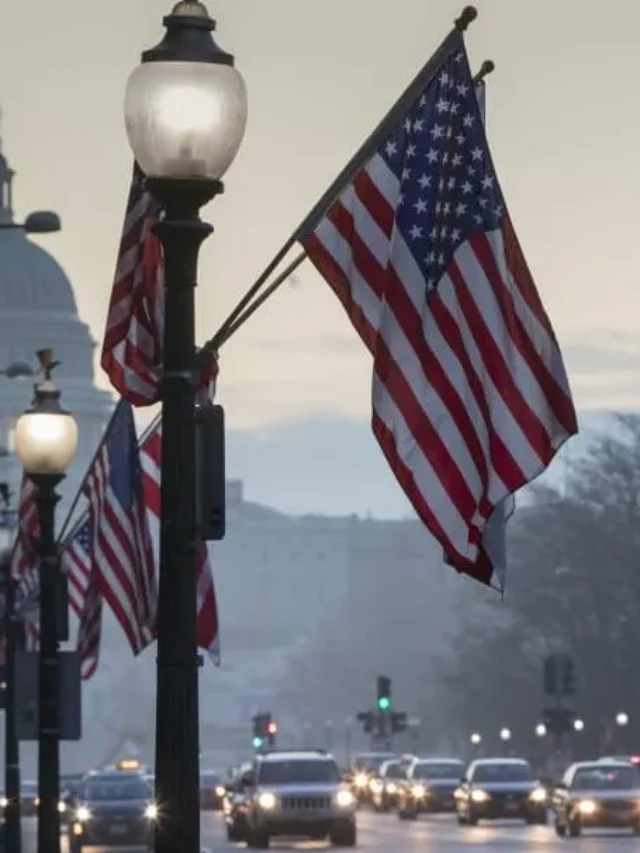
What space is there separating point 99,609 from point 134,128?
21.6 metres

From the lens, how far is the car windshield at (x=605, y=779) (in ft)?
215

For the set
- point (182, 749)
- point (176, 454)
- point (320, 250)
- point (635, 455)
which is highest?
point (635, 455)

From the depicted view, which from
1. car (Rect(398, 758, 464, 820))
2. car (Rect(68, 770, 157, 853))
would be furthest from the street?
car (Rect(398, 758, 464, 820))

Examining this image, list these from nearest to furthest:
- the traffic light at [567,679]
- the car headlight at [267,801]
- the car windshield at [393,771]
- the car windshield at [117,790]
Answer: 1. the car headlight at [267,801]
2. the car windshield at [117,790]
3. the traffic light at [567,679]
4. the car windshield at [393,771]

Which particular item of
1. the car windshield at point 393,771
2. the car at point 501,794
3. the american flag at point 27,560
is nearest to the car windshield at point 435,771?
the car windshield at point 393,771

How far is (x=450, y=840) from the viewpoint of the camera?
200 feet

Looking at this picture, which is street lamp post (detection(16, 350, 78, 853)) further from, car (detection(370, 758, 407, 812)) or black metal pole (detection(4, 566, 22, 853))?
car (detection(370, 758, 407, 812))

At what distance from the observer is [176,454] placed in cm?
1571

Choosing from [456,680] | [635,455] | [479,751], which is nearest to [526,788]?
[635,455]

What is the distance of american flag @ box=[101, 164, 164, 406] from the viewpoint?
18453mm

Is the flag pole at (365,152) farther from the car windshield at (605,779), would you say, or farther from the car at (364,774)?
the car at (364,774)

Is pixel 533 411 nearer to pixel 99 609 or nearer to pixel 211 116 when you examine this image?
pixel 211 116

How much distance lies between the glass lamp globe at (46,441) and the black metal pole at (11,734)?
8.40 m

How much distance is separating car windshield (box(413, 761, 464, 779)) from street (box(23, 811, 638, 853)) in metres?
6.21
